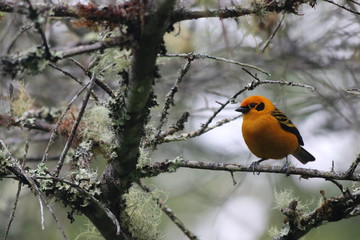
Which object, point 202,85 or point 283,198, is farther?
point 202,85

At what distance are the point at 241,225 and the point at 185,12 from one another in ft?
18.4

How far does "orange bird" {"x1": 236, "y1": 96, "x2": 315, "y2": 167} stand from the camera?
4859 mm

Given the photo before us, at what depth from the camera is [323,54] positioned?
7.04m

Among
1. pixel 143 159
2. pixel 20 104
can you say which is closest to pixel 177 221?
pixel 143 159

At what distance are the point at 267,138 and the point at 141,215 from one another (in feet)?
5.33

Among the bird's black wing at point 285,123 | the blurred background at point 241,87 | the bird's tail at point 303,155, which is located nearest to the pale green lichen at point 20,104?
the blurred background at point 241,87

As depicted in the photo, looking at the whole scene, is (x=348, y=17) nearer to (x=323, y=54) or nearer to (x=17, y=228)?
(x=323, y=54)

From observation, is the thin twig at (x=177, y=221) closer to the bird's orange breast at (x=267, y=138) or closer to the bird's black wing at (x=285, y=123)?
the bird's orange breast at (x=267, y=138)

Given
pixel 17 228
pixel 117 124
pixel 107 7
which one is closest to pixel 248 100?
pixel 117 124

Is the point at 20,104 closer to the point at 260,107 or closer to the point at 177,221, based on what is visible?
the point at 177,221

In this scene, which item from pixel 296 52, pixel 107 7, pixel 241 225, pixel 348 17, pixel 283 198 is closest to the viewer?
pixel 107 7

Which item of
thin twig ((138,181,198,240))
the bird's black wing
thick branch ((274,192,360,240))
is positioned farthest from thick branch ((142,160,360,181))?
the bird's black wing

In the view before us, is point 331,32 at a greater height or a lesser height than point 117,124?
greater

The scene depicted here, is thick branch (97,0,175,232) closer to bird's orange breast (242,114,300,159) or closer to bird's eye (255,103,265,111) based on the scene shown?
bird's orange breast (242,114,300,159)
